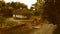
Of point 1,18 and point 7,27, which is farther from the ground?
point 1,18

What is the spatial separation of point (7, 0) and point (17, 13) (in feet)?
0.90

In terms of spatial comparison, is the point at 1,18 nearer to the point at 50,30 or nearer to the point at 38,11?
the point at 38,11

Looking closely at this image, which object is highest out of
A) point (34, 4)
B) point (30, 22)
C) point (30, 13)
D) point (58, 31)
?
point (34, 4)

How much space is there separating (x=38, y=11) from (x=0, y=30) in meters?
0.71

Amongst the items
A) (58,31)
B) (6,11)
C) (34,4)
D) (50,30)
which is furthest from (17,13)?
(58,31)

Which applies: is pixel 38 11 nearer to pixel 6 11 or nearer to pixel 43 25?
pixel 43 25

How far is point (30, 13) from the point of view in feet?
7.21

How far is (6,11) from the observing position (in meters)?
2.07

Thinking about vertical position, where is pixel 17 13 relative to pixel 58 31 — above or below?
above

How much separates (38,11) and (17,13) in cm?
36

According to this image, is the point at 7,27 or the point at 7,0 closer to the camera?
the point at 7,27

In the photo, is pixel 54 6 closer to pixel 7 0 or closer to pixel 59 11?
pixel 59 11

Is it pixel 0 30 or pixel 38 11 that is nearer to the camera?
pixel 0 30

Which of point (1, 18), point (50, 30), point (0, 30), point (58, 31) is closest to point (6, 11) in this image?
point (1, 18)
